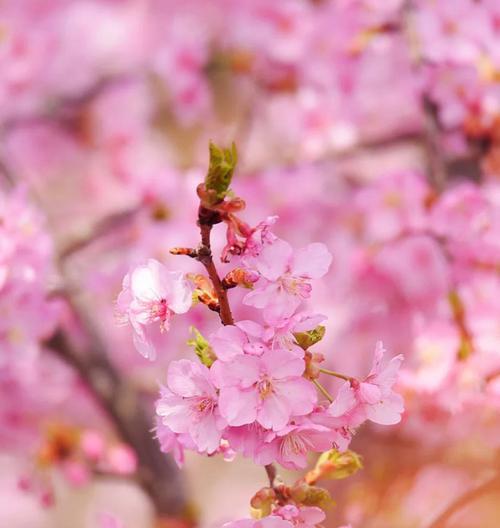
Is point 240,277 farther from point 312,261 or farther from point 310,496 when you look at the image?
point 310,496

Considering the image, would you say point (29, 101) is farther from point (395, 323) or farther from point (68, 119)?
point (395, 323)

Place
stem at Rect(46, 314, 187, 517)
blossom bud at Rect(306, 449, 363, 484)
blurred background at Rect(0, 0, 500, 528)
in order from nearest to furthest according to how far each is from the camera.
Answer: blossom bud at Rect(306, 449, 363, 484) → blurred background at Rect(0, 0, 500, 528) → stem at Rect(46, 314, 187, 517)

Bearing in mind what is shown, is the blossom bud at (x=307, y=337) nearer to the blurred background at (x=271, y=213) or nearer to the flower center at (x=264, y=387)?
the flower center at (x=264, y=387)

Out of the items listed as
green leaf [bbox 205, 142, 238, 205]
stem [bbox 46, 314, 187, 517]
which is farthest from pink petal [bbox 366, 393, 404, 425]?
stem [bbox 46, 314, 187, 517]

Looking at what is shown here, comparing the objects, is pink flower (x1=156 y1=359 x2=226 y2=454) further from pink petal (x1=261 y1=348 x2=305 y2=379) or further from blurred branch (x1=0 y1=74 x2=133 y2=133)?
blurred branch (x1=0 y1=74 x2=133 y2=133)

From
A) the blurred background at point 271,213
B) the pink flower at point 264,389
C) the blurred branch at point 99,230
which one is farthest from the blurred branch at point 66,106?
the pink flower at point 264,389

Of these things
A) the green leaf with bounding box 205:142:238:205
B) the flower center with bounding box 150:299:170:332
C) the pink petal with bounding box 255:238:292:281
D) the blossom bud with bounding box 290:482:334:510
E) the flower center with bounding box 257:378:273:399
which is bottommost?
the blossom bud with bounding box 290:482:334:510

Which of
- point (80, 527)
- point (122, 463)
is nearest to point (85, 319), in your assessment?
point (122, 463)
